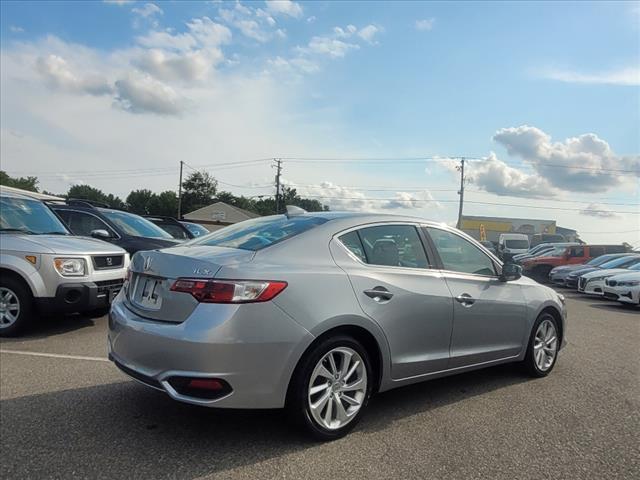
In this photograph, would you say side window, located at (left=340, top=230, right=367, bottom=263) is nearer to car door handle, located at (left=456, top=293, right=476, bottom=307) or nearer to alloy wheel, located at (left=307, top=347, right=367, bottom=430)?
alloy wheel, located at (left=307, top=347, right=367, bottom=430)

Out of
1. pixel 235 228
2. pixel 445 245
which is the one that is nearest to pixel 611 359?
pixel 445 245

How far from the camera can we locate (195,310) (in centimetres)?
321

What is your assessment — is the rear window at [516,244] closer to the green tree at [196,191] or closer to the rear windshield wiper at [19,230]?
the rear windshield wiper at [19,230]

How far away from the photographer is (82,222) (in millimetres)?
9570

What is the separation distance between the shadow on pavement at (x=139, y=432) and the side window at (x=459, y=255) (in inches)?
44.8

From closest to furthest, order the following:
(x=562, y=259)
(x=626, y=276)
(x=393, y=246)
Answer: (x=393, y=246), (x=626, y=276), (x=562, y=259)

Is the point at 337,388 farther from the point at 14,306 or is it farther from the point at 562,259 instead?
the point at 562,259

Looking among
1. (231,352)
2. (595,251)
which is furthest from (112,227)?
A: (595,251)

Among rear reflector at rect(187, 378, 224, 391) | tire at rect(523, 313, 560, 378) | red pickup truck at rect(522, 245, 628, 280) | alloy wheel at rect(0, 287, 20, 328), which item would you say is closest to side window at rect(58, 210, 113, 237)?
alloy wheel at rect(0, 287, 20, 328)

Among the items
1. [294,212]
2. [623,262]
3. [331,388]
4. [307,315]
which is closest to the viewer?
[307,315]

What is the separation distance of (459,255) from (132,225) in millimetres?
7144

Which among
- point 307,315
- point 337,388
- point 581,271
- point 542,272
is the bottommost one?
point 542,272

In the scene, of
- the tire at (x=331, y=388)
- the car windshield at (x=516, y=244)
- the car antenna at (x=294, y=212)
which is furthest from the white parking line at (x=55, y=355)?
the car windshield at (x=516, y=244)

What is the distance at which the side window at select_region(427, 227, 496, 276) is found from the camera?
178 inches
